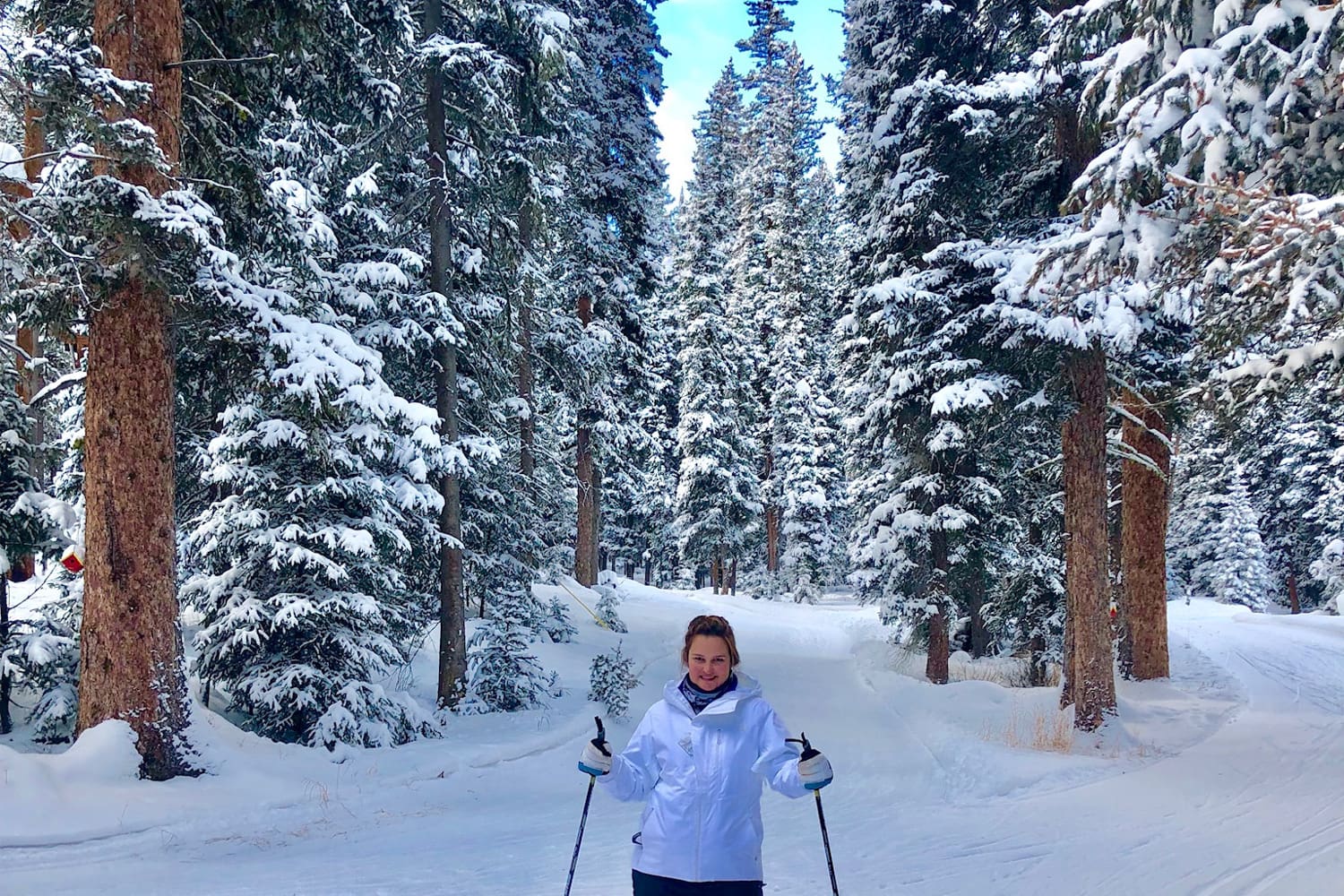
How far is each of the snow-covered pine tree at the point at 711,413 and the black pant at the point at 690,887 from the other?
103 ft

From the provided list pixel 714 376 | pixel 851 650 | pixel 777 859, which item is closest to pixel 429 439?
pixel 777 859

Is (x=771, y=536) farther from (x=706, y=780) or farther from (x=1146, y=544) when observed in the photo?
(x=706, y=780)

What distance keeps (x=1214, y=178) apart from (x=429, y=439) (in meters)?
8.15

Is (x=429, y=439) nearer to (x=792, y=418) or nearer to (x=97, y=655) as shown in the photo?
→ (x=97, y=655)

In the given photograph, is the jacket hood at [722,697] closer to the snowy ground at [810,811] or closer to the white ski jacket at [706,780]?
the white ski jacket at [706,780]

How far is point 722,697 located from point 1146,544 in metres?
14.1

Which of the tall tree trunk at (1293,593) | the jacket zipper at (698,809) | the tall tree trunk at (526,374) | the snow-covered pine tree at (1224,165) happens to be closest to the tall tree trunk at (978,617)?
the tall tree trunk at (526,374)

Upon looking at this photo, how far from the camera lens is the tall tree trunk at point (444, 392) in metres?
12.8

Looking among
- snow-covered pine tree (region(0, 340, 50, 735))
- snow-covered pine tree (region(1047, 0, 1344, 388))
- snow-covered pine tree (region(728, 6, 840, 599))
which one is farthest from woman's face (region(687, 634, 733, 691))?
snow-covered pine tree (region(728, 6, 840, 599))

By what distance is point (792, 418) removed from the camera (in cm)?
3741

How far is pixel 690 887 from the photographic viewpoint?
11.2ft

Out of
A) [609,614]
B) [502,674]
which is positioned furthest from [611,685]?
[609,614]

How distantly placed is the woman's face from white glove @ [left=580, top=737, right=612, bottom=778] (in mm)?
525

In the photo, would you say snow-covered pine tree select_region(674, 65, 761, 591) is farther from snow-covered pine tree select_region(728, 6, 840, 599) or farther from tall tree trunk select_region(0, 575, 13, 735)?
tall tree trunk select_region(0, 575, 13, 735)
